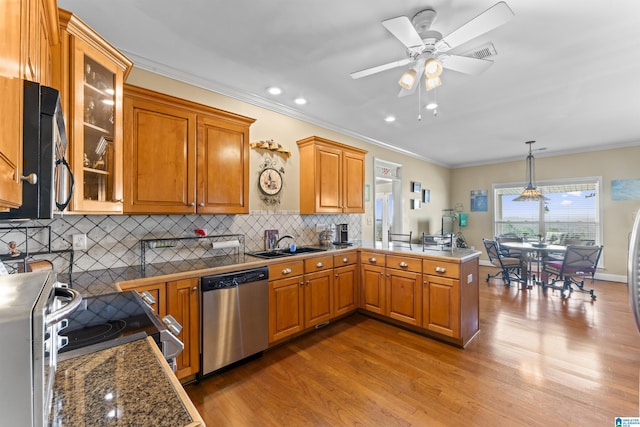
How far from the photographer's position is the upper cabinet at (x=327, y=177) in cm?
349

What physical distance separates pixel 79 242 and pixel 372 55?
2775 mm

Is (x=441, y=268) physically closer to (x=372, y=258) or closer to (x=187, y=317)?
(x=372, y=258)

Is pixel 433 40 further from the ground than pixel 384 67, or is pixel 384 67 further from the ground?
pixel 433 40

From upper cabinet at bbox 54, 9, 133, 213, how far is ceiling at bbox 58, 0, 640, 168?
0.45m

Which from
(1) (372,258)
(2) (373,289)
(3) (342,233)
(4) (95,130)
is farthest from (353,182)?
(4) (95,130)

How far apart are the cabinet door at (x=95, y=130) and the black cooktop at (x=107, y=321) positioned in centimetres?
60

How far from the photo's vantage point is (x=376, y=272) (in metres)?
3.40

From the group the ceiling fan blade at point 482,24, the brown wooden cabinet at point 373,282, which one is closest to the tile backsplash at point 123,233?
the brown wooden cabinet at point 373,282

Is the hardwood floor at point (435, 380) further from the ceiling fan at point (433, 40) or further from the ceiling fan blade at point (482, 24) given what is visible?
the ceiling fan blade at point (482, 24)

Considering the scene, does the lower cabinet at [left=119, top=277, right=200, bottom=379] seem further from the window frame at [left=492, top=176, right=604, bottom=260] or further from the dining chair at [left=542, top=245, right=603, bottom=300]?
the window frame at [left=492, top=176, right=604, bottom=260]

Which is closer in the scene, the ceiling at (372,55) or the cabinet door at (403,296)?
the ceiling at (372,55)

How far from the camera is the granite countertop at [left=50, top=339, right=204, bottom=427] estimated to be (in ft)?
2.05

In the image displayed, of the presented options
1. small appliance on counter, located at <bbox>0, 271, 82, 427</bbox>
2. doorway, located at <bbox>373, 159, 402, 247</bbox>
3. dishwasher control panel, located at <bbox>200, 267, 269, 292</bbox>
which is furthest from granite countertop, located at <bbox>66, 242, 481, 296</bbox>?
doorway, located at <bbox>373, 159, 402, 247</bbox>

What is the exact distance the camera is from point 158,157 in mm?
2186
